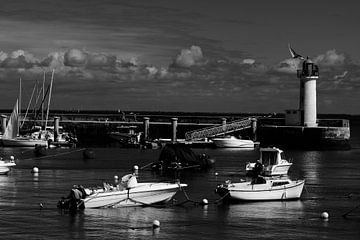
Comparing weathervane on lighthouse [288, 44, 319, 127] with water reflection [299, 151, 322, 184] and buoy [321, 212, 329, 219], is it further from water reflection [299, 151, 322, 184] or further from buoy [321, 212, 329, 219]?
buoy [321, 212, 329, 219]

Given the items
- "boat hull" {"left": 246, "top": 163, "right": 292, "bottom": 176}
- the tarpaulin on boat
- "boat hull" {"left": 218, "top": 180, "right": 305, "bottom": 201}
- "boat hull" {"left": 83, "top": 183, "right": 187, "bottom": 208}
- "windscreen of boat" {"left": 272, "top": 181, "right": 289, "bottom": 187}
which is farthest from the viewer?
the tarpaulin on boat

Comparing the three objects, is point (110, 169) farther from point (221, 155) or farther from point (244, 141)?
point (244, 141)

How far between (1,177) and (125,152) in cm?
5141

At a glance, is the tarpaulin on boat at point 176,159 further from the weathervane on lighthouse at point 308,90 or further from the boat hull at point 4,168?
the weathervane on lighthouse at point 308,90

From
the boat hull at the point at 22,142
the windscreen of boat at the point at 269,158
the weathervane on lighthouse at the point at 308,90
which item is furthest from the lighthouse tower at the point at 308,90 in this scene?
the windscreen of boat at the point at 269,158

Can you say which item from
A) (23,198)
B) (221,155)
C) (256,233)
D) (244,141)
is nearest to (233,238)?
(256,233)

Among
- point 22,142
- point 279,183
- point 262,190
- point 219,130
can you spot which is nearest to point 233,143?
point 219,130

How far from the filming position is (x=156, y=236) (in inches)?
1761

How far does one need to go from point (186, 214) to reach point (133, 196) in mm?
4142

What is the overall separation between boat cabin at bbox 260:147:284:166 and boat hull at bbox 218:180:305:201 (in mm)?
15385

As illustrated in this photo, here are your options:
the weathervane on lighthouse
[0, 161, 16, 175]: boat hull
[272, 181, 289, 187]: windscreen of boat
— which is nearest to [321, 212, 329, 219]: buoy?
[272, 181, 289, 187]: windscreen of boat

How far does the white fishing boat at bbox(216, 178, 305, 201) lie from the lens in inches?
2269

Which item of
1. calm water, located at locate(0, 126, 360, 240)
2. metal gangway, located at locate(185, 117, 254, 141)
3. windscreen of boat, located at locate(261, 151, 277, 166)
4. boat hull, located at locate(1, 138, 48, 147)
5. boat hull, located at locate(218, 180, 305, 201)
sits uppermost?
metal gangway, located at locate(185, 117, 254, 141)

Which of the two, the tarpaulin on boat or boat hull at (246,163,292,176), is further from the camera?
the tarpaulin on boat
